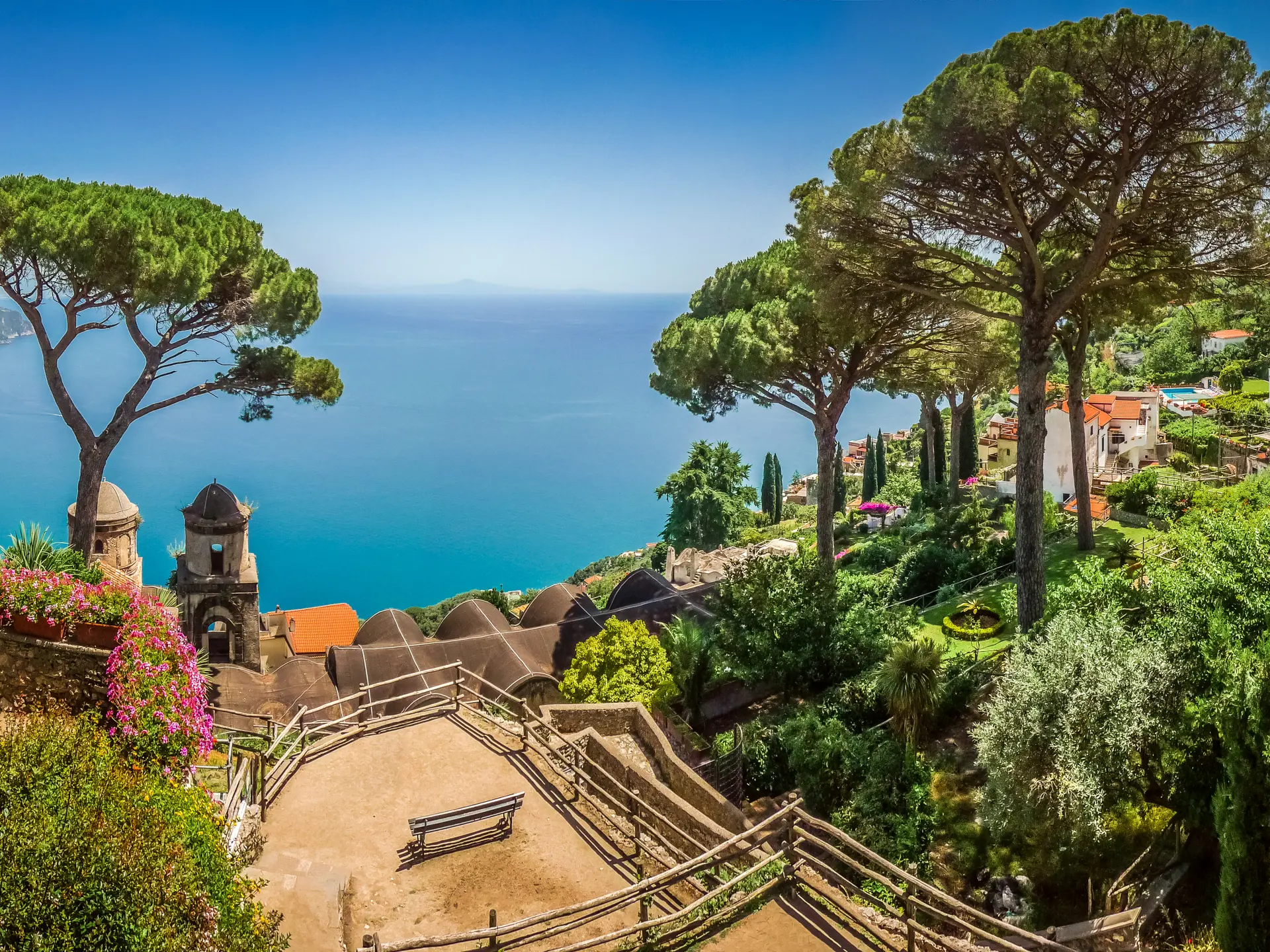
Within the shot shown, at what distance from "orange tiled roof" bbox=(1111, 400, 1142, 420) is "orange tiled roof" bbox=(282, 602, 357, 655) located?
2854cm

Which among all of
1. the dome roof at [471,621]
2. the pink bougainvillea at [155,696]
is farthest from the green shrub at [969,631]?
the pink bougainvillea at [155,696]

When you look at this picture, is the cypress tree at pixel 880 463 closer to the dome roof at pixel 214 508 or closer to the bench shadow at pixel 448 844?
the dome roof at pixel 214 508

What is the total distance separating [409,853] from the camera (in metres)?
8.38

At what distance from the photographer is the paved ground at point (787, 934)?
689 centimetres

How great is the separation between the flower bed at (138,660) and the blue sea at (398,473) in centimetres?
6293

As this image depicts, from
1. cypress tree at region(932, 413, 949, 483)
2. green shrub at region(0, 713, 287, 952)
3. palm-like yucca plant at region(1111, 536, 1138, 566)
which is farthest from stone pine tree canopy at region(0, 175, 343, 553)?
cypress tree at region(932, 413, 949, 483)

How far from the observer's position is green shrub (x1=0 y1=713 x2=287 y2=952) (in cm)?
462

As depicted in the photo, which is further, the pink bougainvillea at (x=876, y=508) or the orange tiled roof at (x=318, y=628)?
the pink bougainvillea at (x=876, y=508)

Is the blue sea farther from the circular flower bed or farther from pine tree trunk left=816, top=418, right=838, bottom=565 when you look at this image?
the circular flower bed

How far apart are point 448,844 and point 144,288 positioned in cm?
1183

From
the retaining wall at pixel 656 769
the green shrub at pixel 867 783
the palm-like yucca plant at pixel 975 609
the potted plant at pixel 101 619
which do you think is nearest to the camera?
the potted plant at pixel 101 619

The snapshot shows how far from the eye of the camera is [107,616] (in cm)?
810

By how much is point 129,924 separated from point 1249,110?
13.9 metres

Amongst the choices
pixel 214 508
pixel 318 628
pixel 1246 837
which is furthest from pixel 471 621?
pixel 1246 837
